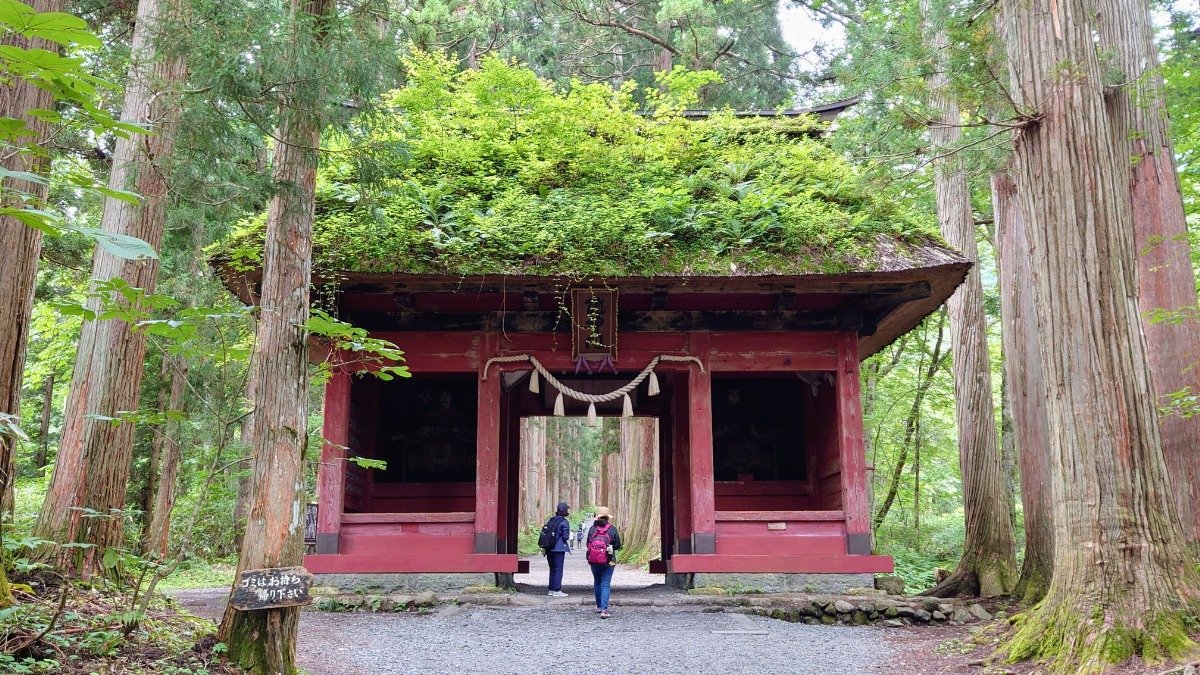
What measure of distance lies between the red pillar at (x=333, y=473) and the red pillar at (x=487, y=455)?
1.51 m

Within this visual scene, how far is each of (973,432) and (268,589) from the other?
27.9ft

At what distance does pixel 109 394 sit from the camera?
21.4ft

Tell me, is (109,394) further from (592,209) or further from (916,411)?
(916,411)

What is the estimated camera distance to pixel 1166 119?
273 inches

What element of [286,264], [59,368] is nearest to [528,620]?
[286,264]

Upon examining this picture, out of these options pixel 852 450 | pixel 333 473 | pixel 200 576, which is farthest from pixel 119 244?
pixel 200 576

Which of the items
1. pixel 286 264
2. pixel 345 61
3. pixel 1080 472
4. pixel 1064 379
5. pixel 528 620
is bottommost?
pixel 528 620

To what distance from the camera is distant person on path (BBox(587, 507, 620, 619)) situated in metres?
7.74

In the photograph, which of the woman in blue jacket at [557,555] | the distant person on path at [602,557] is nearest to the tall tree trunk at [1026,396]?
the distant person on path at [602,557]

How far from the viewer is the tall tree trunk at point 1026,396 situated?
867cm

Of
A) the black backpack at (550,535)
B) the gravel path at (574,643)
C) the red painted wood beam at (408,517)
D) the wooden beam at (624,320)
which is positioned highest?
the wooden beam at (624,320)

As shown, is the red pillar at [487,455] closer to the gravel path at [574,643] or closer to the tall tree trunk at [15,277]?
the gravel path at [574,643]

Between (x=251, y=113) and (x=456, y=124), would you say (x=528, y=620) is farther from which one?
(x=456, y=124)

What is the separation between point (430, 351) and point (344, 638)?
364cm
